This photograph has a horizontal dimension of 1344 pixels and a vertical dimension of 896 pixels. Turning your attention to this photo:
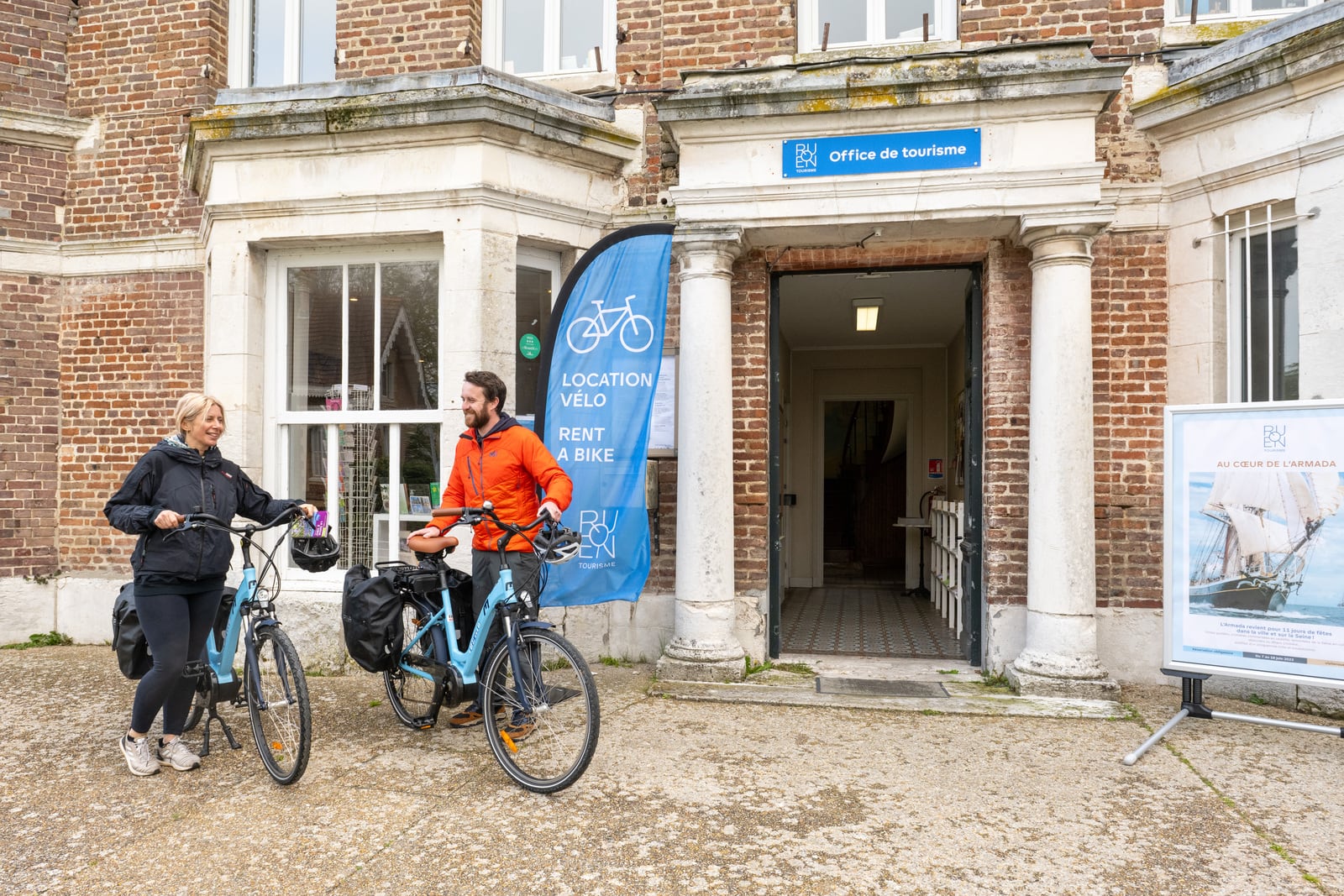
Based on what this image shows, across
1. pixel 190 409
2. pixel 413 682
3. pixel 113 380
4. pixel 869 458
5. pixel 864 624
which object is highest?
pixel 113 380

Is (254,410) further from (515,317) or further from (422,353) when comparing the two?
(515,317)

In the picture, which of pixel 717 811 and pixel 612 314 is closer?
pixel 717 811

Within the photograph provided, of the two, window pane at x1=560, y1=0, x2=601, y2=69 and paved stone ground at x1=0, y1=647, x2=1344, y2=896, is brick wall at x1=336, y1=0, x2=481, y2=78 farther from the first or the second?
paved stone ground at x1=0, y1=647, x2=1344, y2=896

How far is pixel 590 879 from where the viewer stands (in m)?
2.95

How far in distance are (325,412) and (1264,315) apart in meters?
6.32

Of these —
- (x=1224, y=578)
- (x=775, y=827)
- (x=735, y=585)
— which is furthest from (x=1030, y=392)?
(x=775, y=827)

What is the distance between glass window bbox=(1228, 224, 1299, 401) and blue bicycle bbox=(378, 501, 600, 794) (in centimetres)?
449

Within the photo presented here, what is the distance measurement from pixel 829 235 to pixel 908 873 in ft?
13.0

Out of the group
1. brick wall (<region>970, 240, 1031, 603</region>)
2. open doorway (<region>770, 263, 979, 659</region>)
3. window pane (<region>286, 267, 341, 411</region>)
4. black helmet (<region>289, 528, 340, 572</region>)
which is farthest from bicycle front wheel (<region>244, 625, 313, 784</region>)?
brick wall (<region>970, 240, 1031, 603</region>)

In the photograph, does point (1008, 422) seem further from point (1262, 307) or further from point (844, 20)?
point (844, 20)

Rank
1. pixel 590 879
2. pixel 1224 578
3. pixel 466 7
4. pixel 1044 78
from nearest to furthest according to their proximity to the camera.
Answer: pixel 590 879, pixel 1224 578, pixel 1044 78, pixel 466 7

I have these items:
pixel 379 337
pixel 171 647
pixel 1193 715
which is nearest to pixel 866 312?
pixel 379 337

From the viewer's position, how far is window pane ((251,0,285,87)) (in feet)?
23.1

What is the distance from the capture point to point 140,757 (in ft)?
12.8
